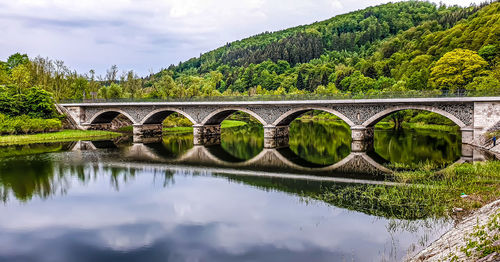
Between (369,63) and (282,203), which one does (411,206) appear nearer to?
(282,203)

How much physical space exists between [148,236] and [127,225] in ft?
6.11

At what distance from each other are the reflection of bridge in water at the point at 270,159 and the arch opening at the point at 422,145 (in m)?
1.14

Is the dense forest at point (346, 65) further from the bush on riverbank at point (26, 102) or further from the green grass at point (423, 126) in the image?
the green grass at point (423, 126)

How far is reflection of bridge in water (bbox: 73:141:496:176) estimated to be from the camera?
2688 cm

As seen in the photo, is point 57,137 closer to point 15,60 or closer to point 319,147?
point 319,147

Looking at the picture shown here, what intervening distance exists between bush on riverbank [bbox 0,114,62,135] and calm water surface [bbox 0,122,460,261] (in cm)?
1721

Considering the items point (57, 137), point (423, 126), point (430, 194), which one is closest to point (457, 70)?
point (423, 126)

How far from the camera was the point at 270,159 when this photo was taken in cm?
3288

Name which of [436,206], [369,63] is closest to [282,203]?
[436,206]

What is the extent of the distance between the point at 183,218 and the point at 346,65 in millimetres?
111733

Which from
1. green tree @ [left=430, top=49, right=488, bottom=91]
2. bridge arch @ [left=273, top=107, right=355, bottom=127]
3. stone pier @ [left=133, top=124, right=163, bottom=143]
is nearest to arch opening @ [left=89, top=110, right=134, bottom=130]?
stone pier @ [left=133, top=124, right=163, bottom=143]

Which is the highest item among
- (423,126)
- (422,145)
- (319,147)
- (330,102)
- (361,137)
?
(330,102)

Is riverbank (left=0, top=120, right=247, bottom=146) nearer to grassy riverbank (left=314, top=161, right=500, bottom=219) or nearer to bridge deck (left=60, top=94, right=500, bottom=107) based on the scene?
bridge deck (left=60, top=94, right=500, bottom=107)

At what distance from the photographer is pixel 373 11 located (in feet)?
559
